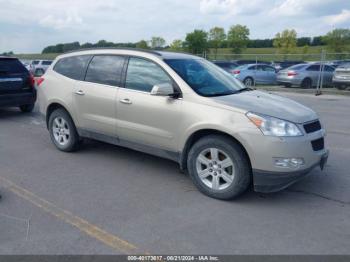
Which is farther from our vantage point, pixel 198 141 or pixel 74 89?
pixel 74 89

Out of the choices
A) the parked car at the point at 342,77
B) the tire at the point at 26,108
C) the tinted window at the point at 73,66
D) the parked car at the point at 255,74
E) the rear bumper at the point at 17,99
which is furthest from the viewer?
the parked car at the point at 255,74

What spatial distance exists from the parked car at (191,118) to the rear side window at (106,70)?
0.05 feet

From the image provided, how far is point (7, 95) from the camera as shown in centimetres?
940

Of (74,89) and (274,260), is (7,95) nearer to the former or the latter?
(74,89)

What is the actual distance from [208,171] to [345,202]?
5.46ft

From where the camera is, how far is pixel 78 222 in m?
3.68

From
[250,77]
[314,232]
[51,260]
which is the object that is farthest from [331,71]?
[51,260]

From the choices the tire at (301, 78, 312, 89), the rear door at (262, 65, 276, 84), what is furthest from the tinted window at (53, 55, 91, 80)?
the rear door at (262, 65, 276, 84)

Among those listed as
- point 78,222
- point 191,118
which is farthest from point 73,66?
point 78,222

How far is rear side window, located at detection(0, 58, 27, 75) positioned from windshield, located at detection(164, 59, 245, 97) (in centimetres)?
634

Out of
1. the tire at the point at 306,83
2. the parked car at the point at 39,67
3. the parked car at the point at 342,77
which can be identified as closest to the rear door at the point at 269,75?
the tire at the point at 306,83

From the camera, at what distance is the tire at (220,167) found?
161 inches

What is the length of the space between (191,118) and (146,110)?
744 millimetres

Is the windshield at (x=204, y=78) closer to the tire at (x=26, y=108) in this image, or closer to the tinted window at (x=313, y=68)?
the tire at (x=26, y=108)
